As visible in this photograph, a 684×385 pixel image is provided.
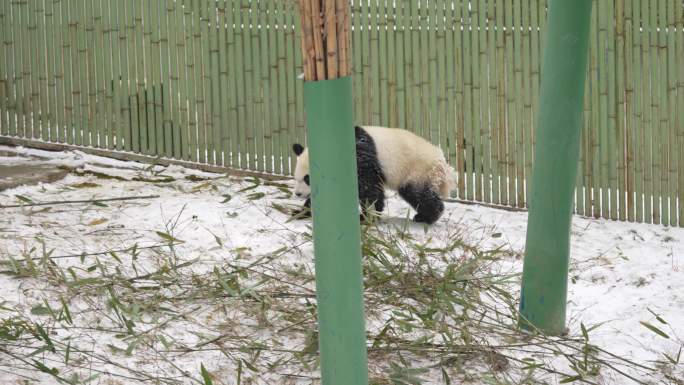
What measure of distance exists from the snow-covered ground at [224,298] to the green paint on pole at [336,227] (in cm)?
57

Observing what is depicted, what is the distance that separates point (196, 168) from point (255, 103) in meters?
0.62

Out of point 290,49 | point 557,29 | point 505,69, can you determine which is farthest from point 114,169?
point 557,29

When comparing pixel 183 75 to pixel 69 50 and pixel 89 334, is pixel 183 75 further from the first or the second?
pixel 89 334

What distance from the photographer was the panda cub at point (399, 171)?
5.82 meters

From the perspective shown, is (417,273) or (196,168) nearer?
(417,273)

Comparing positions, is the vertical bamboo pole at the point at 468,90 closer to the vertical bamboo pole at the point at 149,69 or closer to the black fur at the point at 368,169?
the black fur at the point at 368,169

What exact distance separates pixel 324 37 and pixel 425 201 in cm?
322

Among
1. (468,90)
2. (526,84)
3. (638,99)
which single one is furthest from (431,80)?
(638,99)

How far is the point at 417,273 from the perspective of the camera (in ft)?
14.4

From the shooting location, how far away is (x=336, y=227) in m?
2.77

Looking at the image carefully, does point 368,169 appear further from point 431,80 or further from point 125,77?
point 125,77

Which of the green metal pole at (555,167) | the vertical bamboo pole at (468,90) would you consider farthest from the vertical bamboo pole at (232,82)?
the green metal pole at (555,167)

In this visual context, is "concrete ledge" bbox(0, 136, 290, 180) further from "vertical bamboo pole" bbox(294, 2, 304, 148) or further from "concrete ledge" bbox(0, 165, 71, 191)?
"concrete ledge" bbox(0, 165, 71, 191)

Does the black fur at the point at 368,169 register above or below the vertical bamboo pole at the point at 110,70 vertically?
below
